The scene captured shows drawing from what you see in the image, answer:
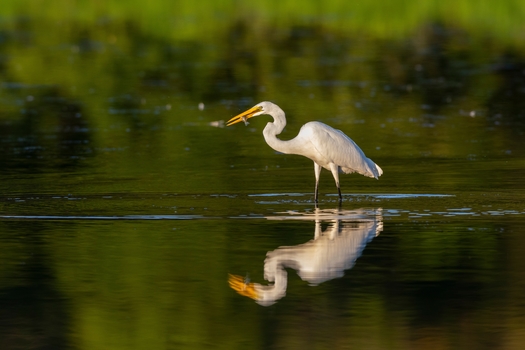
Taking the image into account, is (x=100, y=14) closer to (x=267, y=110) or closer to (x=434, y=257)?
(x=267, y=110)

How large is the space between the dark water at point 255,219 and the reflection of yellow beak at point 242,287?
0.12 feet

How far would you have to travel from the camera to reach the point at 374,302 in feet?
29.3

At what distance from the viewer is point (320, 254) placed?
10.7m

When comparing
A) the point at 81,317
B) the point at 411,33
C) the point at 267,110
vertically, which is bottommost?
the point at 81,317

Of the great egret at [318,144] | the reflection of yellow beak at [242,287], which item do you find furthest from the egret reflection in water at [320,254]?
the great egret at [318,144]

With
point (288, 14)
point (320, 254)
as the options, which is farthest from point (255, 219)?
point (288, 14)

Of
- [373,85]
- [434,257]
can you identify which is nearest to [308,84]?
[373,85]

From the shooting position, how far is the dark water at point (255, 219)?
334 inches

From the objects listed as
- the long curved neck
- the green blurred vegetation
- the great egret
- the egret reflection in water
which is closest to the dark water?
the egret reflection in water

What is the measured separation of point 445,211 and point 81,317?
543 cm

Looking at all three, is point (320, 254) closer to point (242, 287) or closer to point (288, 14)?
point (242, 287)

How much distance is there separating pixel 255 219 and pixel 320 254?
7.04 ft

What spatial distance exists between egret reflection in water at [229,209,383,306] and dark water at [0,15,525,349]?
0.10 ft

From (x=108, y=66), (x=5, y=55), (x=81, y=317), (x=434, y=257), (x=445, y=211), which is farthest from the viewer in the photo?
(x=5, y=55)
